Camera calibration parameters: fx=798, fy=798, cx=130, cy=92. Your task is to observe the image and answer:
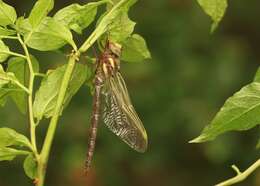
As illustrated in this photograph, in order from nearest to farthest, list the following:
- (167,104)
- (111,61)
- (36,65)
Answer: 1. (36,65)
2. (111,61)
3. (167,104)

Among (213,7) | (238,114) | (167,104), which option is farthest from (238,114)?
(167,104)

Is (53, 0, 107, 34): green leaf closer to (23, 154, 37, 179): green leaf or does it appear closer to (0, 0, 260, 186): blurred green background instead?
(23, 154, 37, 179): green leaf

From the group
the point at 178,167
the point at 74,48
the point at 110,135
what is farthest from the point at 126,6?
the point at 178,167

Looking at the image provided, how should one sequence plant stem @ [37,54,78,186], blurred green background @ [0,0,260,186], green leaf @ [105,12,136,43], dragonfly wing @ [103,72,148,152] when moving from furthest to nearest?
1. blurred green background @ [0,0,260,186]
2. dragonfly wing @ [103,72,148,152]
3. green leaf @ [105,12,136,43]
4. plant stem @ [37,54,78,186]

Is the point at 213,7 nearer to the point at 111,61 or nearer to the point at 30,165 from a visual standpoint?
the point at 111,61

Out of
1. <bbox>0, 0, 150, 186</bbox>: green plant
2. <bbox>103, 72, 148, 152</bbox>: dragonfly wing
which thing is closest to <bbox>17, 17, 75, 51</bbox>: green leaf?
<bbox>0, 0, 150, 186</bbox>: green plant

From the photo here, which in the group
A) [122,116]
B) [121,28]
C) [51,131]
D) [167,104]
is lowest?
[167,104]

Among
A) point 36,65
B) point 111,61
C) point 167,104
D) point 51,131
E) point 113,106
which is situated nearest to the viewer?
point 51,131
